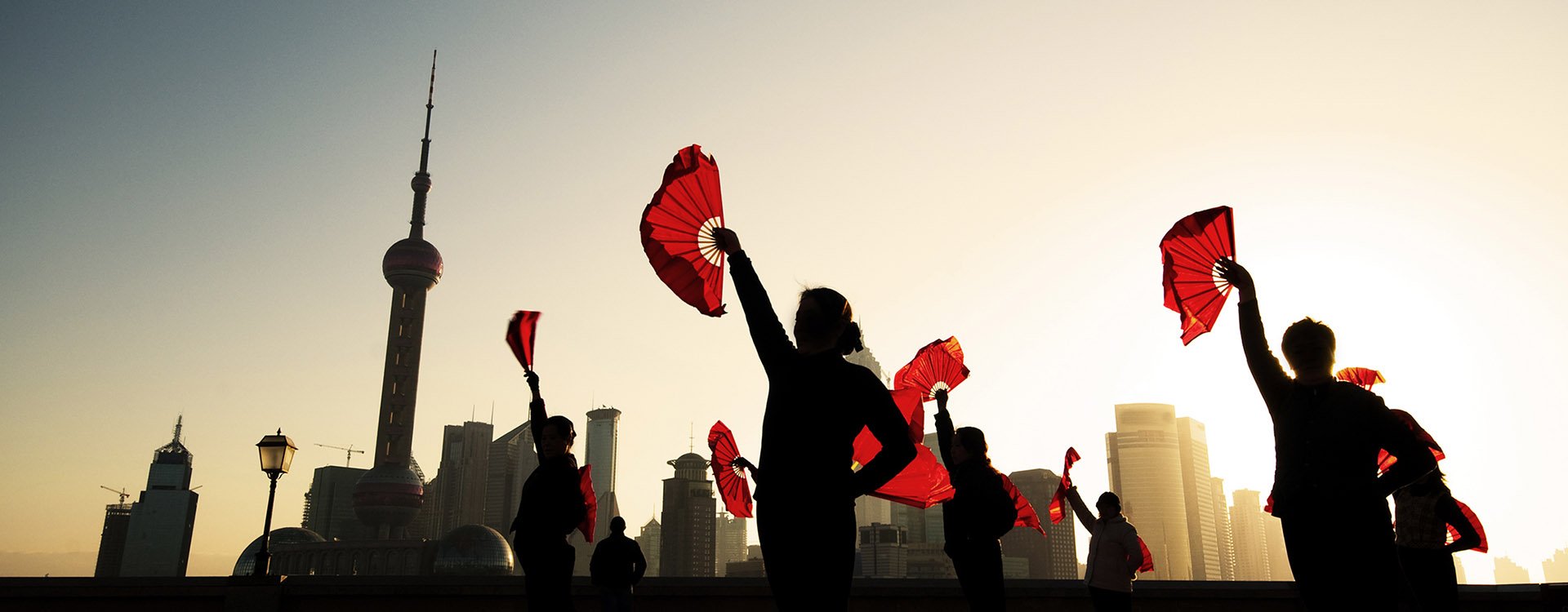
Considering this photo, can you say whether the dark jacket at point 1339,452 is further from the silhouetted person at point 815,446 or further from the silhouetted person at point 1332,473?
the silhouetted person at point 815,446

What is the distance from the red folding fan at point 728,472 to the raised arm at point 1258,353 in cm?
534

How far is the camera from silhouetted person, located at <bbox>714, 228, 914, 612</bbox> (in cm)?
307

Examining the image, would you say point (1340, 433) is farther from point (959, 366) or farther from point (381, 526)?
point (381, 526)

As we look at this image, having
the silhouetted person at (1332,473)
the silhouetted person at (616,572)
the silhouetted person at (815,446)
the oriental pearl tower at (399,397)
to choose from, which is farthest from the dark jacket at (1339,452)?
the oriental pearl tower at (399,397)

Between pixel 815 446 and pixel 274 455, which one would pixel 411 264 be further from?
pixel 815 446

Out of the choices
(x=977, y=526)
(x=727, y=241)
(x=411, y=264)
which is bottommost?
(x=977, y=526)

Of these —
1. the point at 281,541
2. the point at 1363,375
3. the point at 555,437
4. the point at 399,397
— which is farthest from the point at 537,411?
the point at 281,541

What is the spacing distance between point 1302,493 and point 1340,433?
246 mm

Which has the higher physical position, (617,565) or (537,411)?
(537,411)

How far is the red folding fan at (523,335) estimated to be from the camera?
7754mm

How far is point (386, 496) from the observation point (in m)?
159

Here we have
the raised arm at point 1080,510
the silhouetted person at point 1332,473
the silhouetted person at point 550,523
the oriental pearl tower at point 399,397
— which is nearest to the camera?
the silhouetted person at point 1332,473

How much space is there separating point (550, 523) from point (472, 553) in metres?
167

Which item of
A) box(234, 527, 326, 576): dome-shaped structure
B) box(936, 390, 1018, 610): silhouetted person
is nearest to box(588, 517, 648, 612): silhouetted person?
box(936, 390, 1018, 610): silhouetted person
